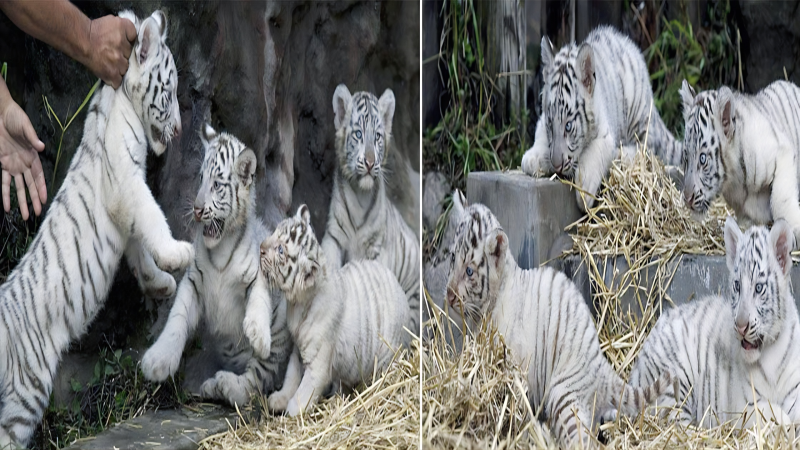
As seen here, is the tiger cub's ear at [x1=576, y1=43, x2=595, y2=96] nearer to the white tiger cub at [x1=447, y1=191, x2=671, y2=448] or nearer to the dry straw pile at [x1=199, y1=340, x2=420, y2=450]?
the white tiger cub at [x1=447, y1=191, x2=671, y2=448]

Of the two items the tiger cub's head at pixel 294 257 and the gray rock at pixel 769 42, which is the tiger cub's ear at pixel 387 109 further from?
the gray rock at pixel 769 42

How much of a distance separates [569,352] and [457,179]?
0.83 metres

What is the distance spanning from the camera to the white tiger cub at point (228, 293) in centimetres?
349

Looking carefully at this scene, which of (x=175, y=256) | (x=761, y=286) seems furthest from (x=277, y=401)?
(x=761, y=286)

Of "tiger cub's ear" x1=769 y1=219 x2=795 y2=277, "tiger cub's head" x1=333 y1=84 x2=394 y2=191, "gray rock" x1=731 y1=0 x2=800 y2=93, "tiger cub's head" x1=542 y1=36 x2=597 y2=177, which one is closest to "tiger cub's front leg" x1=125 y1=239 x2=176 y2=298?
"tiger cub's head" x1=333 y1=84 x2=394 y2=191

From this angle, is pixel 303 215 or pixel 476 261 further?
pixel 303 215

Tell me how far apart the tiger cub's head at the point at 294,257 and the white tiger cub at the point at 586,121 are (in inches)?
36.9

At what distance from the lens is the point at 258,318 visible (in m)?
3.56

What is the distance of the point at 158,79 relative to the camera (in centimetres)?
342

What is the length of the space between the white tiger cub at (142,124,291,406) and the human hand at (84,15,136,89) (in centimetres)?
40

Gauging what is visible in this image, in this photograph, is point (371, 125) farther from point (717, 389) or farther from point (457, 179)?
point (717, 389)

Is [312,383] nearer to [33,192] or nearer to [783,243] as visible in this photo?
[33,192]

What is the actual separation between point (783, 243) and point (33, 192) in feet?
9.38

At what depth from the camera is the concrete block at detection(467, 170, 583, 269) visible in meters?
3.43
